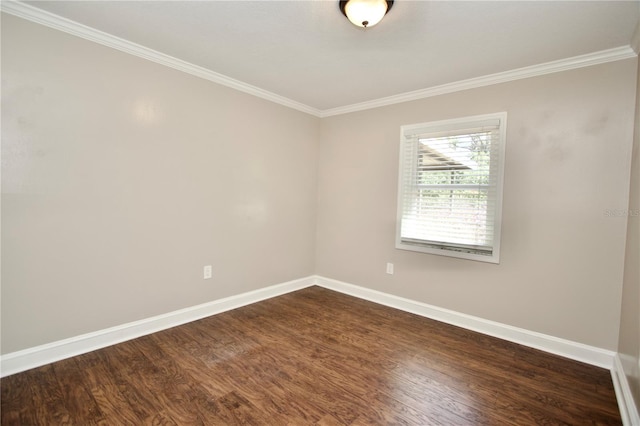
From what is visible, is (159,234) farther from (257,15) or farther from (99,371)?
(257,15)

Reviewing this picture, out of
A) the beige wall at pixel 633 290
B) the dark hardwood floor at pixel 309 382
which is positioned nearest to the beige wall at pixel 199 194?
the beige wall at pixel 633 290

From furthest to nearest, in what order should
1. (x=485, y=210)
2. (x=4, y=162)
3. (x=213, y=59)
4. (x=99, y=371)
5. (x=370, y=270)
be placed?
(x=370, y=270) < (x=485, y=210) < (x=213, y=59) < (x=99, y=371) < (x=4, y=162)

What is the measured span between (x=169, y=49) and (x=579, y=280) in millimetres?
3868

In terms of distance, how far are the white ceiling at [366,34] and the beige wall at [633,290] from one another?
1.77ft

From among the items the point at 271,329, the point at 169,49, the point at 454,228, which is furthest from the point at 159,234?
the point at 454,228

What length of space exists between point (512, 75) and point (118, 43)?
10.9 ft

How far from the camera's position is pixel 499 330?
2.77 metres

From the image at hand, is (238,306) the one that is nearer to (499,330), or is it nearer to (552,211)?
(499,330)

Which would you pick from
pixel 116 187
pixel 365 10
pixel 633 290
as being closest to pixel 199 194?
pixel 116 187

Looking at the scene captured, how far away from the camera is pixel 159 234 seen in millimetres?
2670

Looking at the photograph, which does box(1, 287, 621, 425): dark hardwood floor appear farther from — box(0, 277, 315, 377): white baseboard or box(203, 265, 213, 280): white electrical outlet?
box(203, 265, 213, 280): white electrical outlet

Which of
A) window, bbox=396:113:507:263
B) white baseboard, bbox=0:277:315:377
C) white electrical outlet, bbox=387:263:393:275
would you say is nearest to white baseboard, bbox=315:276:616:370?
white electrical outlet, bbox=387:263:393:275

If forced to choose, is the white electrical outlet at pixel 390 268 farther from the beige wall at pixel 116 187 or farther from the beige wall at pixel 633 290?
the beige wall at pixel 633 290

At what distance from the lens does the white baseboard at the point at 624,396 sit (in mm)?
1630
